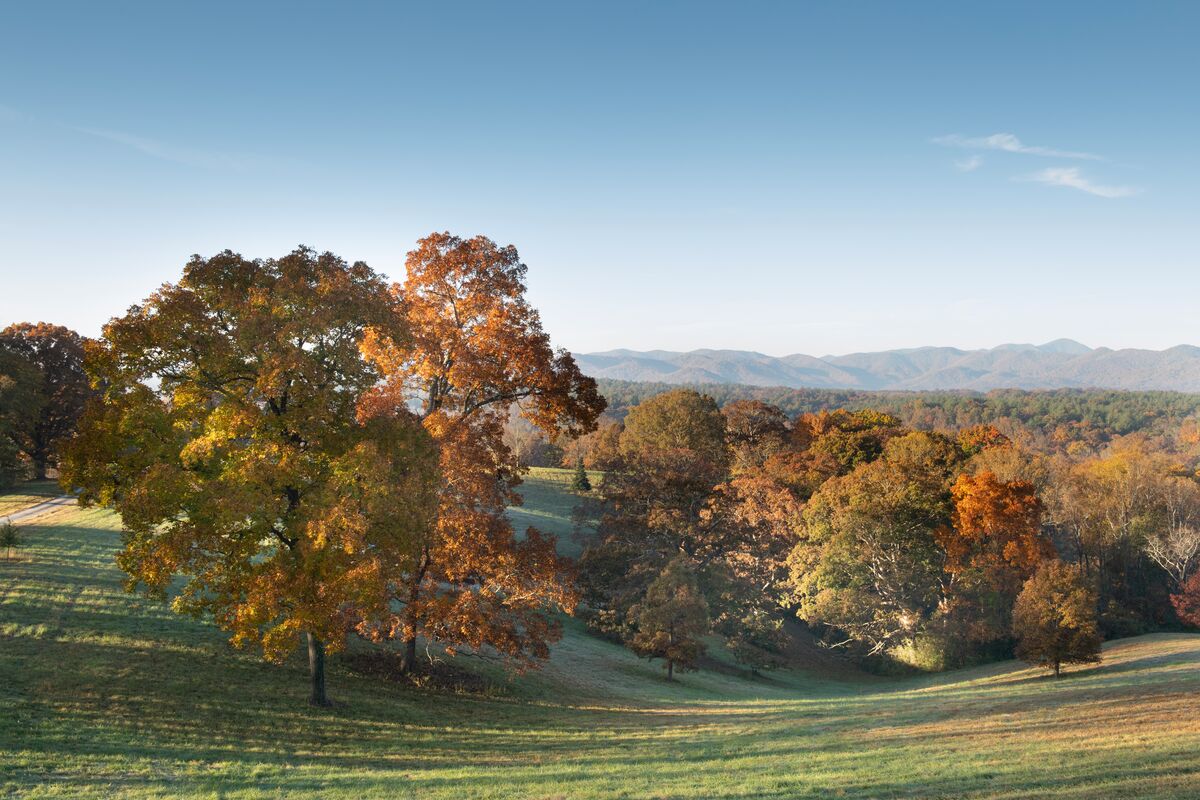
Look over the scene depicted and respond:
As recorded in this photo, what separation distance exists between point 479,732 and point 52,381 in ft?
173

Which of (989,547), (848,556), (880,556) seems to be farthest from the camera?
(880,556)

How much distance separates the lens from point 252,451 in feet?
54.5

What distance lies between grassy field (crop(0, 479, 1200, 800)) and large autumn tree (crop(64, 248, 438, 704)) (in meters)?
2.55

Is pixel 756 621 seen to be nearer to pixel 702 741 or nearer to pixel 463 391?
pixel 702 741

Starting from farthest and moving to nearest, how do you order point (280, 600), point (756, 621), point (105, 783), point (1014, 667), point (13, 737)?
1. point (756, 621)
2. point (1014, 667)
3. point (280, 600)
4. point (13, 737)
5. point (105, 783)

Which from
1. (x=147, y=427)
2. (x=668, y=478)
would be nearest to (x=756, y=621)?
(x=668, y=478)

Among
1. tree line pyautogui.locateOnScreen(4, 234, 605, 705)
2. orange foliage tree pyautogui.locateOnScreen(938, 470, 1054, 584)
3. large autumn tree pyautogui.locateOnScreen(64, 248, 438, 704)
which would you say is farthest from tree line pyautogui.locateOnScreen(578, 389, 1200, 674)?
large autumn tree pyautogui.locateOnScreen(64, 248, 438, 704)

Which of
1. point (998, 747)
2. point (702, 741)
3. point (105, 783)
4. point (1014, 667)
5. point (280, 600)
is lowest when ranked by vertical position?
point (1014, 667)

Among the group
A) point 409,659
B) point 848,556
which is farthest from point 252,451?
point 848,556

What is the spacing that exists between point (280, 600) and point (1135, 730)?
20522mm

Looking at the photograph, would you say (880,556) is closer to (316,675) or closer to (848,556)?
(848,556)

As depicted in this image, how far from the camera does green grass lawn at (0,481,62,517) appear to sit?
42.5 m

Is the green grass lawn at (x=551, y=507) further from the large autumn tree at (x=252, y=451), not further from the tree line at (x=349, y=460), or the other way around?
the large autumn tree at (x=252, y=451)

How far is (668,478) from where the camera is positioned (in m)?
44.2
